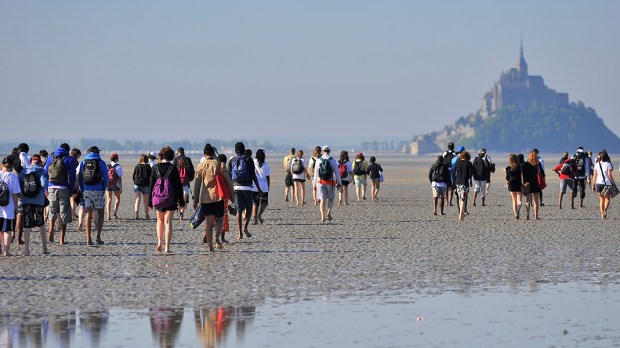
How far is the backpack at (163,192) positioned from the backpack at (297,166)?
13.6 meters

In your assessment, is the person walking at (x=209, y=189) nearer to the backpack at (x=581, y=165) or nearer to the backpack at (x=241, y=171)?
the backpack at (x=241, y=171)

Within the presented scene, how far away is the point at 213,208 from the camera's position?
16.6 m

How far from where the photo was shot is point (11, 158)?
52.2 feet

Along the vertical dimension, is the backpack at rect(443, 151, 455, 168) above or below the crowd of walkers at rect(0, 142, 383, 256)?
above

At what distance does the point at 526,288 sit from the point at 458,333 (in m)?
3.20

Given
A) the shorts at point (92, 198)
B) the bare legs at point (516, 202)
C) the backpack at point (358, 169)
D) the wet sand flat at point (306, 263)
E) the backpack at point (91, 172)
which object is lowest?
the wet sand flat at point (306, 263)

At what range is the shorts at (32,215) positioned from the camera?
16.1m

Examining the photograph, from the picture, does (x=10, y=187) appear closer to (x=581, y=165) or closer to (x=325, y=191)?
(x=325, y=191)

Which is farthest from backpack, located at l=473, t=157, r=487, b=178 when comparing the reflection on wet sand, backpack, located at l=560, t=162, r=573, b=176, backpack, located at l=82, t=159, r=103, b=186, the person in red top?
the reflection on wet sand

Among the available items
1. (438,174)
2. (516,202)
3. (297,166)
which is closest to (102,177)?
(438,174)

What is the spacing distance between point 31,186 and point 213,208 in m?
2.59

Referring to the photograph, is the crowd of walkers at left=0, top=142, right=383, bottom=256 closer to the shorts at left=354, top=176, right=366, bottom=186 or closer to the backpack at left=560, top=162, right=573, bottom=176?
the backpack at left=560, top=162, right=573, bottom=176

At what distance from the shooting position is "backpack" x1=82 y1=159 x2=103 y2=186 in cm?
1741

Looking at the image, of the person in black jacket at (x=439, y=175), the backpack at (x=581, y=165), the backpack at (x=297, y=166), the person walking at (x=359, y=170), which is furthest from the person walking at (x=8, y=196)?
the person walking at (x=359, y=170)
